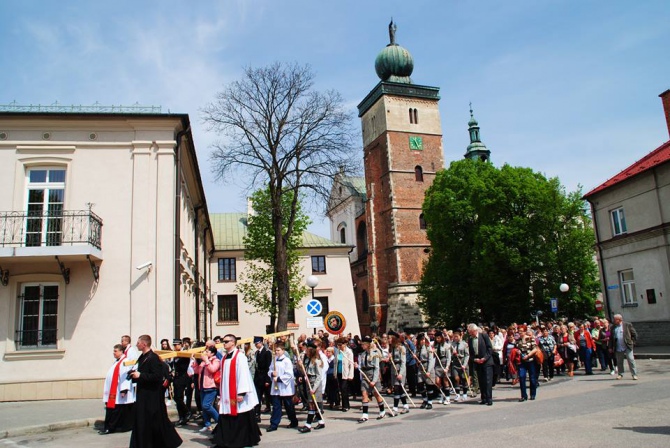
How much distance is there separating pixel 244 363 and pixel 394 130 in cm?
4864

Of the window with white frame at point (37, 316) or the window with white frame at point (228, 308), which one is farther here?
the window with white frame at point (228, 308)

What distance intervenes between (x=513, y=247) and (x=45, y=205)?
2656 cm

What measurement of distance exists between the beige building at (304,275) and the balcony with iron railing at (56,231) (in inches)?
936

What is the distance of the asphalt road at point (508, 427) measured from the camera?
8047mm

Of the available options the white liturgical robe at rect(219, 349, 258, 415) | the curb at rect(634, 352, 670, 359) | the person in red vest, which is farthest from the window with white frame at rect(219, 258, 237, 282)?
the white liturgical robe at rect(219, 349, 258, 415)

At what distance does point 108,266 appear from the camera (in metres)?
16.2

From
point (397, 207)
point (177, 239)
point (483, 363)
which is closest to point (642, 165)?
point (483, 363)

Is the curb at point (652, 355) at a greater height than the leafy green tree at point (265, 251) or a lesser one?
lesser

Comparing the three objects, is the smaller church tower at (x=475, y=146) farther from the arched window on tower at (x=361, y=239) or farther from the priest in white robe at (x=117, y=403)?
the priest in white robe at (x=117, y=403)

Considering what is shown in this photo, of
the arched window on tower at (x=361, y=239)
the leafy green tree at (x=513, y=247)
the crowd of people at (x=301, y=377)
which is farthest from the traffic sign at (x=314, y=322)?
the arched window on tower at (x=361, y=239)

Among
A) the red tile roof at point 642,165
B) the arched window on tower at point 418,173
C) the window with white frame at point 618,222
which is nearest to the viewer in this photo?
the red tile roof at point 642,165

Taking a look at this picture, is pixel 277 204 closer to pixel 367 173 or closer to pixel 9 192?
pixel 9 192

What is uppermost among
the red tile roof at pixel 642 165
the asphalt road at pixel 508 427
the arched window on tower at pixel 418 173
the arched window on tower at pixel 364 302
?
the arched window on tower at pixel 418 173

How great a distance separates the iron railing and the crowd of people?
13.9 feet
